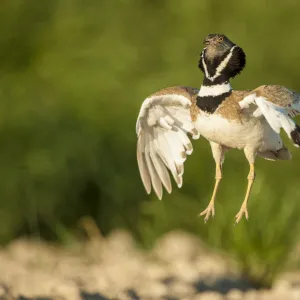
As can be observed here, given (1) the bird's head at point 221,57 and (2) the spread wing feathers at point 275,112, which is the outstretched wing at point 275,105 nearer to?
(2) the spread wing feathers at point 275,112

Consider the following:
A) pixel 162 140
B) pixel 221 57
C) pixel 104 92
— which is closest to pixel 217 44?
pixel 221 57

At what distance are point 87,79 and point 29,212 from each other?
4.63 feet

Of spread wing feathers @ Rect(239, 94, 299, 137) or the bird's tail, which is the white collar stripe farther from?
the bird's tail

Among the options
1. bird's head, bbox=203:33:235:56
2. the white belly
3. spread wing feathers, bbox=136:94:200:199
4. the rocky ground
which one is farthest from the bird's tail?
the rocky ground

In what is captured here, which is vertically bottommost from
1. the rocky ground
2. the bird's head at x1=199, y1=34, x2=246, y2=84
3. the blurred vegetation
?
the rocky ground

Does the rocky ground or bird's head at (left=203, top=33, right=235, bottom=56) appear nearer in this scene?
bird's head at (left=203, top=33, right=235, bottom=56)

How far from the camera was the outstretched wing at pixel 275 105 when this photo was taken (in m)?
2.31

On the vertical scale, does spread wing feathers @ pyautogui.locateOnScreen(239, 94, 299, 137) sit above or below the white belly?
above

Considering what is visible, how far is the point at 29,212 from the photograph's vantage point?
770cm

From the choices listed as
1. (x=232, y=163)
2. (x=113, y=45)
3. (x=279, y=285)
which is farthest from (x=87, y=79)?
(x=279, y=285)

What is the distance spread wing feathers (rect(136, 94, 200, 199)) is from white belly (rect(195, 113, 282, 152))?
0.34 metres

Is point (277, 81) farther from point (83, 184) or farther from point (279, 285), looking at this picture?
point (279, 285)

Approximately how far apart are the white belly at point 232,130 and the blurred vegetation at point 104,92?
4425 mm

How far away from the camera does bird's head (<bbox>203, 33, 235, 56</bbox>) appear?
2.28 meters
